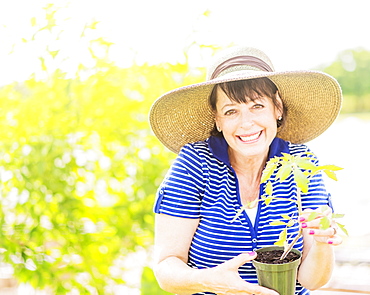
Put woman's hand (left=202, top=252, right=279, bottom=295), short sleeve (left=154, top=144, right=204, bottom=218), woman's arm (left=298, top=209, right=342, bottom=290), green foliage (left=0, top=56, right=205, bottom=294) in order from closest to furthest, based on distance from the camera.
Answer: woman's hand (left=202, top=252, right=279, bottom=295) < woman's arm (left=298, top=209, right=342, bottom=290) < short sleeve (left=154, top=144, right=204, bottom=218) < green foliage (left=0, top=56, right=205, bottom=294)

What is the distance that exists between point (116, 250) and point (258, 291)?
98 centimetres

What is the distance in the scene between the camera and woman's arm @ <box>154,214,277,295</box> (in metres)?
1.13

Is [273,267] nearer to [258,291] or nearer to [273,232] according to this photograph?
[258,291]

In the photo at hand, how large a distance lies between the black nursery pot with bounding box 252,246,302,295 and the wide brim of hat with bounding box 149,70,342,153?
1.84 feet

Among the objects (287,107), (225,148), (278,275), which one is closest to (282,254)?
(278,275)

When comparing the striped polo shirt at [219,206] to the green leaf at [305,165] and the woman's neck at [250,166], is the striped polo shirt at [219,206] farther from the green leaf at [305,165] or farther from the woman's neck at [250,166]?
the green leaf at [305,165]

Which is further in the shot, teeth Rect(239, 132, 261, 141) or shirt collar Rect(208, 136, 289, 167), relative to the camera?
shirt collar Rect(208, 136, 289, 167)

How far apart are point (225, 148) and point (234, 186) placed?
0.13 metres

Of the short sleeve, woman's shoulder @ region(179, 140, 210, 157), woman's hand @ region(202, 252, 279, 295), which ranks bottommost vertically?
woman's hand @ region(202, 252, 279, 295)

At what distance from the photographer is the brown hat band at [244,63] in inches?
54.8

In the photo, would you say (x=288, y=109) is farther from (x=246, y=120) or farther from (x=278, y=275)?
(x=278, y=275)

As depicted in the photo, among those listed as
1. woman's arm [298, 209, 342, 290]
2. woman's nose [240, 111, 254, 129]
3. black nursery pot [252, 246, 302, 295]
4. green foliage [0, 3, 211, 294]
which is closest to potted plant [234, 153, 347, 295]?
black nursery pot [252, 246, 302, 295]

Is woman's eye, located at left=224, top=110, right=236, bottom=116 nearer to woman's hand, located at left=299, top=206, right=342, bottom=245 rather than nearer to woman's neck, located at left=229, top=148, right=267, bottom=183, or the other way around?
woman's neck, located at left=229, top=148, right=267, bottom=183

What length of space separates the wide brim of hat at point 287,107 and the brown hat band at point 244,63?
1.6 inches
